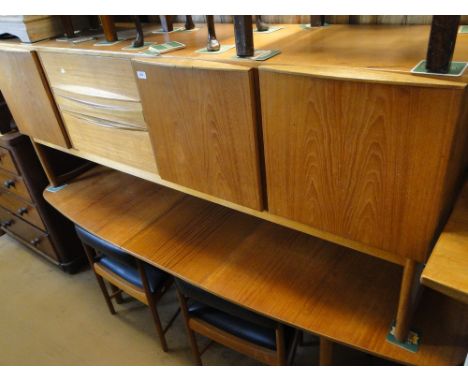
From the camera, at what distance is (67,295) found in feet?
7.26

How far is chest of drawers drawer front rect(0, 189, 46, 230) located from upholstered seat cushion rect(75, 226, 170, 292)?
0.60m

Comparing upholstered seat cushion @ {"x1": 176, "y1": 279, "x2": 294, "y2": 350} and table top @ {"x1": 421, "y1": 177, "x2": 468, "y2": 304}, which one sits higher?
table top @ {"x1": 421, "y1": 177, "x2": 468, "y2": 304}

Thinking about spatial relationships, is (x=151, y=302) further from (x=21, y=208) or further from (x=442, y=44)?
(x=442, y=44)

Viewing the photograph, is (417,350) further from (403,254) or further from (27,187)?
(27,187)

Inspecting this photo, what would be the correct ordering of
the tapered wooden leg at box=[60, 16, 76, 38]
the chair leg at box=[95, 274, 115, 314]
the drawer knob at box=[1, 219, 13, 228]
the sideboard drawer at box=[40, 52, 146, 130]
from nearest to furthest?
the sideboard drawer at box=[40, 52, 146, 130], the tapered wooden leg at box=[60, 16, 76, 38], the chair leg at box=[95, 274, 115, 314], the drawer knob at box=[1, 219, 13, 228]

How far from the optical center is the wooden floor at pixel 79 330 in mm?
1802

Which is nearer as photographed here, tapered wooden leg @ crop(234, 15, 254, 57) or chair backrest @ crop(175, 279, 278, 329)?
tapered wooden leg @ crop(234, 15, 254, 57)

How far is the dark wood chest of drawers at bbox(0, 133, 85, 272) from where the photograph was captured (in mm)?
1937

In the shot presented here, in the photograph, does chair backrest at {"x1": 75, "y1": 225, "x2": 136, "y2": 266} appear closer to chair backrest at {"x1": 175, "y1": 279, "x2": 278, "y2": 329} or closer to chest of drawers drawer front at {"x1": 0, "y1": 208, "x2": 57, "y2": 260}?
chair backrest at {"x1": 175, "y1": 279, "x2": 278, "y2": 329}

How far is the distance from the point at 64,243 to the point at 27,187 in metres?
0.41

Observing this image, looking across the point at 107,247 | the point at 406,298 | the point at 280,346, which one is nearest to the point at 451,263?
the point at 406,298

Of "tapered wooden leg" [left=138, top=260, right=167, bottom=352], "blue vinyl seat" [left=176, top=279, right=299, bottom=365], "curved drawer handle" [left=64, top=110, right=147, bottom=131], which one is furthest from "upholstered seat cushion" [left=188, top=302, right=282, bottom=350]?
"curved drawer handle" [left=64, top=110, right=147, bottom=131]

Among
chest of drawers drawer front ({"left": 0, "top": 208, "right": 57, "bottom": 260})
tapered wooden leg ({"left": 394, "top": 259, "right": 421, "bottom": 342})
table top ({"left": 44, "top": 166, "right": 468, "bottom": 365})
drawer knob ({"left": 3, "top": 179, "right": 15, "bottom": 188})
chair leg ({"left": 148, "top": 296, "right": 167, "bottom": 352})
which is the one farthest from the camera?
chest of drawers drawer front ({"left": 0, "top": 208, "right": 57, "bottom": 260})

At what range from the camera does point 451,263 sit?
650 millimetres
